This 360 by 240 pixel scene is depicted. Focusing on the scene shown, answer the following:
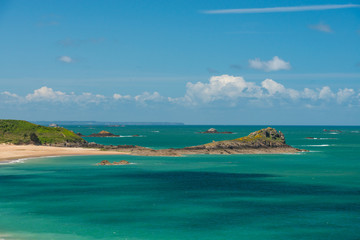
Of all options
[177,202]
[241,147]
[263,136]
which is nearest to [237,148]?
[241,147]

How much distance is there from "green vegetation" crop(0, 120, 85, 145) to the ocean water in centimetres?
4591

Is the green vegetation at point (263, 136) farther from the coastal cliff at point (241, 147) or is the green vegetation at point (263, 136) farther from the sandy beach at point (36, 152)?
the sandy beach at point (36, 152)

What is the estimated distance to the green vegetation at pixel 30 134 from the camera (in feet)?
415

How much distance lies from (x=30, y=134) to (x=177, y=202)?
89.1 metres

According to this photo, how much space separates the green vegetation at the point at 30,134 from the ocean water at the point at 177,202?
45.9m

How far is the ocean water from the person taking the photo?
3550 centimetres

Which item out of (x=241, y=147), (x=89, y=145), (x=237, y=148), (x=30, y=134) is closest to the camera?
(x=237, y=148)

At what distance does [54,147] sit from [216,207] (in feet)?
268

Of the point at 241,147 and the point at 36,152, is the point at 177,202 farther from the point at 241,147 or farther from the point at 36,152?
the point at 241,147

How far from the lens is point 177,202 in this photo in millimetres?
47562

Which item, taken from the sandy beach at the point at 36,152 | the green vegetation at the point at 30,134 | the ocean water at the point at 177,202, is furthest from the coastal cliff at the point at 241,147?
the ocean water at the point at 177,202

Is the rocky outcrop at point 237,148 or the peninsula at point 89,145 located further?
the rocky outcrop at point 237,148

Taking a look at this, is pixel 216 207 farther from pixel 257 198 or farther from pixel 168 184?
pixel 168 184

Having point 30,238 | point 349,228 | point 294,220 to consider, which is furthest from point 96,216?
point 349,228
